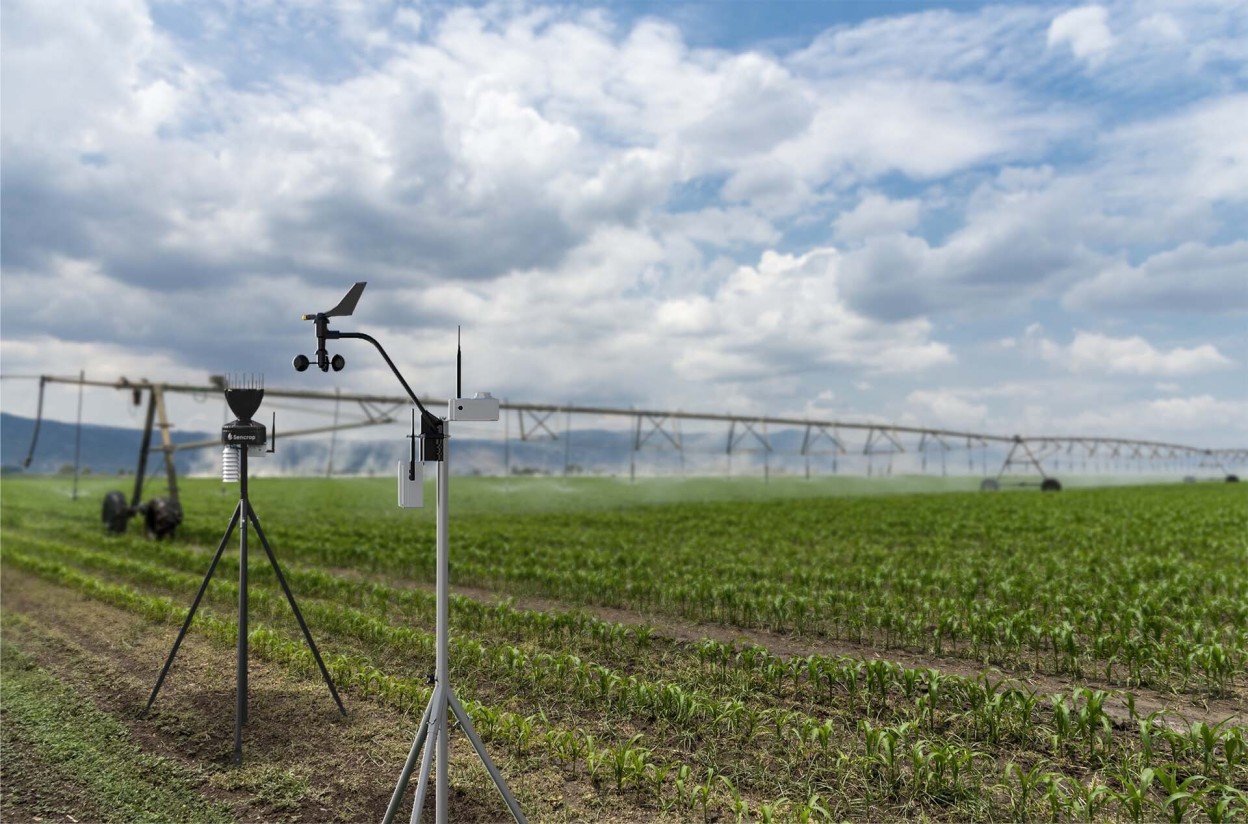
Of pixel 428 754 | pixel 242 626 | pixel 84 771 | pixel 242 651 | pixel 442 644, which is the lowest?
pixel 84 771

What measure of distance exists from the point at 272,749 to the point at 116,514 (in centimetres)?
2153

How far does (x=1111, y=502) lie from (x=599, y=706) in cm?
4040

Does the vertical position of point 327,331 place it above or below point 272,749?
above

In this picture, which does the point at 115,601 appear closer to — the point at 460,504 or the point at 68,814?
the point at 68,814

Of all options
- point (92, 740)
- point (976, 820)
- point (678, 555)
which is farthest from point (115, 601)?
point (976, 820)

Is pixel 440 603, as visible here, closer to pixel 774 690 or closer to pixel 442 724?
pixel 442 724

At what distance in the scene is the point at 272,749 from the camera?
6996 mm

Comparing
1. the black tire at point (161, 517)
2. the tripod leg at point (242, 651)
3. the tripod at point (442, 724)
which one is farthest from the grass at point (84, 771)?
the black tire at point (161, 517)

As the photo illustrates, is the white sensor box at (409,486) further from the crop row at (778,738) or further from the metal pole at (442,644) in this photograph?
the crop row at (778,738)

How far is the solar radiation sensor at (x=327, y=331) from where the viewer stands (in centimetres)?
553

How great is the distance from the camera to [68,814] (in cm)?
596

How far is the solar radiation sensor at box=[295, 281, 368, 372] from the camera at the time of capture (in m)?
5.53

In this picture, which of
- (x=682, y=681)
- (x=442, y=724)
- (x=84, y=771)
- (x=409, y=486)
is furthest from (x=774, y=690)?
(x=84, y=771)

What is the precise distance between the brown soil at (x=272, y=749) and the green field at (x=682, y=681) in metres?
0.03
